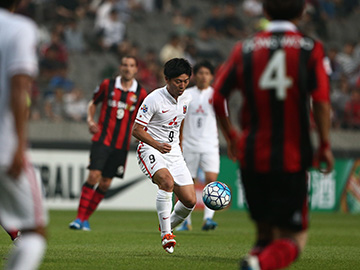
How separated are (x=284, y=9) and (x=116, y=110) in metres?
7.60

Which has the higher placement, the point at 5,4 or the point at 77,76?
the point at 5,4

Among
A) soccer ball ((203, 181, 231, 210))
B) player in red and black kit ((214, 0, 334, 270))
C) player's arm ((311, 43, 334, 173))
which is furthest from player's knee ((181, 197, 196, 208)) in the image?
player's arm ((311, 43, 334, 173))

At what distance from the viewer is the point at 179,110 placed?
30.3ft

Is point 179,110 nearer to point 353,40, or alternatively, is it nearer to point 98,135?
point 98,135

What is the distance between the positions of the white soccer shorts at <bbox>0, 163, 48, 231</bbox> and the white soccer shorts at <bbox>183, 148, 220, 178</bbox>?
8383 millimetres

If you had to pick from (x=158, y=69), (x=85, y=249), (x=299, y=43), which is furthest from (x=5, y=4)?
(x=158, y=69)

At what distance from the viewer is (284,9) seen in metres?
4.89

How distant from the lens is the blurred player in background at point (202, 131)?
1273cm

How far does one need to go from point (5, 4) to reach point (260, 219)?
A: 210 cm

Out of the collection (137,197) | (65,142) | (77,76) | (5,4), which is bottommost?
(137,197)

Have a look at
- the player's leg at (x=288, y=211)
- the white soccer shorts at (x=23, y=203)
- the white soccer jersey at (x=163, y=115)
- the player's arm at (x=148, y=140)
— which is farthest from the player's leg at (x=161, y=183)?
the white soccer shorts at (x=23, y=203)

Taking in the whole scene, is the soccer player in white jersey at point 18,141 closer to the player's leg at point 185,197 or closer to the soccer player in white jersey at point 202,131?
the player's leg at point 185,197

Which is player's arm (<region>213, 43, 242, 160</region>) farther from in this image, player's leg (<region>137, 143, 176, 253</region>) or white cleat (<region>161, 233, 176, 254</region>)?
player's leg (<region>137, 143, 176, 253</region>)

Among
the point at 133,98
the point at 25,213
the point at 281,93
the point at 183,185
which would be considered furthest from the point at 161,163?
the point at 25,213
